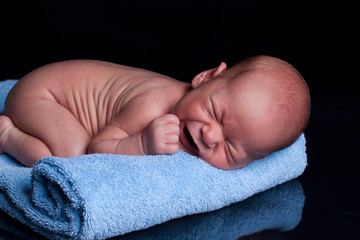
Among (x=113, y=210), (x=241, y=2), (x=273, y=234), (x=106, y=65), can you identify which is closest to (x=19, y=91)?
(x=106, y=65)

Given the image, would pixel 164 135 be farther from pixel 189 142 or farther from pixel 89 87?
pixel 89 87

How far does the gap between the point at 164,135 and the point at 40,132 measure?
0.55m

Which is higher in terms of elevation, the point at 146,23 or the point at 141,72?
the point at 141,72

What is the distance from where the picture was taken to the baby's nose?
2139mm

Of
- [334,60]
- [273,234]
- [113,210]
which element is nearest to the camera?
[113,210]

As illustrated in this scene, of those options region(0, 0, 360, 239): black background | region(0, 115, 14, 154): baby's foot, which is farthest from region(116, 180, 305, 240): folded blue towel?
region(0, 0, 360, 239): black background

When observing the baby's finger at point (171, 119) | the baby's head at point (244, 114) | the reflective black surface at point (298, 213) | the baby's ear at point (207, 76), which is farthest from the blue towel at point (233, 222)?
the baby's ear at point (207, 76)

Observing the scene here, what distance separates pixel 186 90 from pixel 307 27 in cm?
227

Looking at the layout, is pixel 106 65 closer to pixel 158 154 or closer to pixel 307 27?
pixel 158 154

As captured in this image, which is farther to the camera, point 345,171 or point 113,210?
point 345,171

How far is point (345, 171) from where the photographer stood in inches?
102

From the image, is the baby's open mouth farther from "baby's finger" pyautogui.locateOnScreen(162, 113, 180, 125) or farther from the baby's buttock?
the baby's buttock

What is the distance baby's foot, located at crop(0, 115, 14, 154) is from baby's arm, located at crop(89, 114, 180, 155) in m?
0.43

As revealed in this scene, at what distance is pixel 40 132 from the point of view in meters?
2.45
